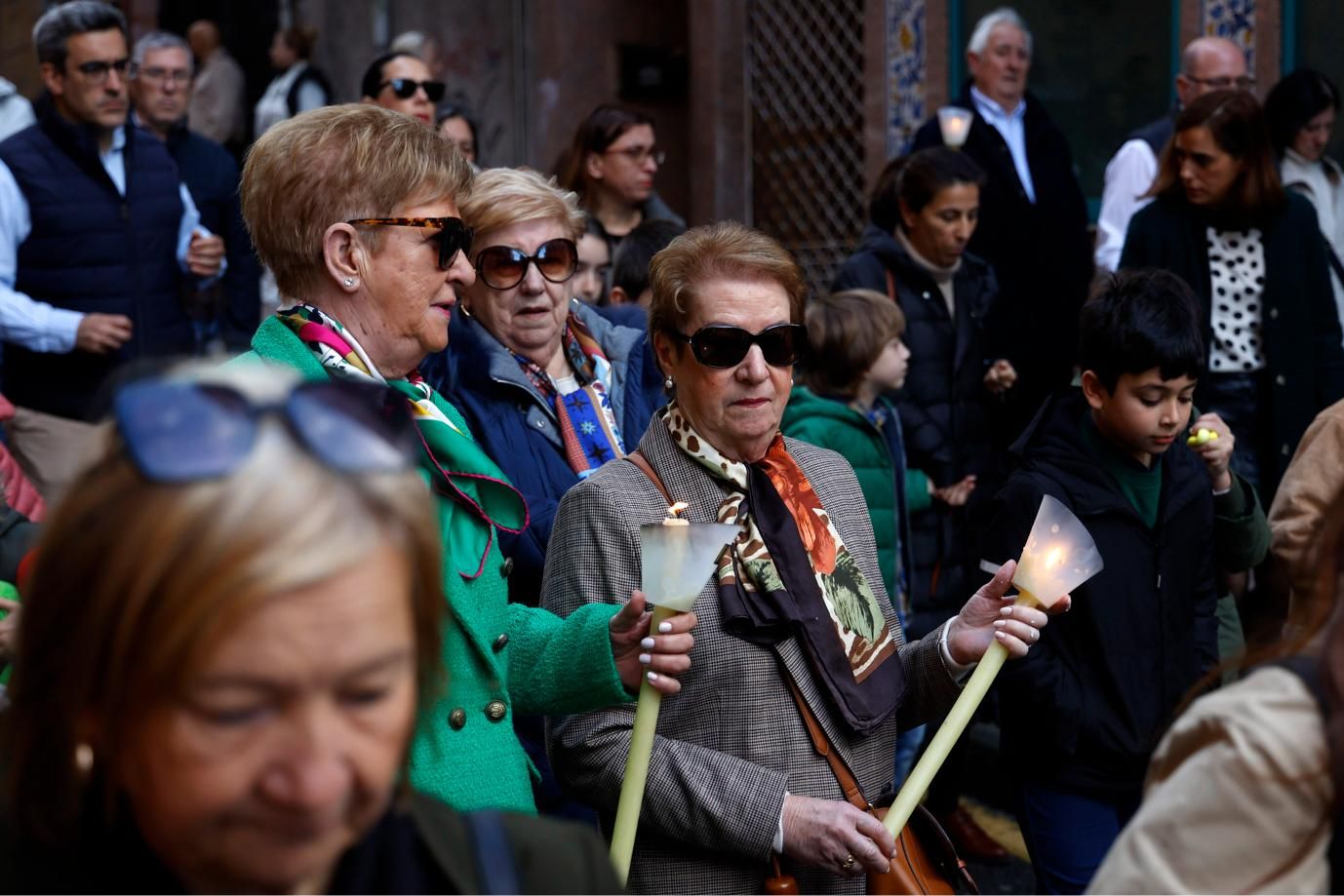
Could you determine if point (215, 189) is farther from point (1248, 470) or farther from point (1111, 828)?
point (1111, 828)

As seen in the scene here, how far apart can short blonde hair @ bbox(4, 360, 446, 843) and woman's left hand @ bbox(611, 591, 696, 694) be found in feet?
3.93

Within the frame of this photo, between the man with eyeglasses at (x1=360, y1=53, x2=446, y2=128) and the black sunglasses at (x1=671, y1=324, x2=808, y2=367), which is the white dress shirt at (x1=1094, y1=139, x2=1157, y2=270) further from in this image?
the black sunglasses at (x1=671, y1=324, x2=808, y2=367)

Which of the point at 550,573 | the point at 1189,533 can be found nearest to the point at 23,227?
the point at 550,573

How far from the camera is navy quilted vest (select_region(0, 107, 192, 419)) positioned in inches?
246

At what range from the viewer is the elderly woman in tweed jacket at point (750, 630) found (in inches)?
118

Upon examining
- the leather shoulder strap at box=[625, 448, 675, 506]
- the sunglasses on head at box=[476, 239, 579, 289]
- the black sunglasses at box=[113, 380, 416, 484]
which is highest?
the sunglasses on head at box=[476, 239, 579, 289]

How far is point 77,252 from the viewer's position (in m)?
6.32

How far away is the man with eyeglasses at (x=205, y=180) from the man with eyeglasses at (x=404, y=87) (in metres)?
0.80

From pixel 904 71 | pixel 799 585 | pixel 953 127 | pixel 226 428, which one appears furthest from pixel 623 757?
pixel 904 71

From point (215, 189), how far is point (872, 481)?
3.71 meters

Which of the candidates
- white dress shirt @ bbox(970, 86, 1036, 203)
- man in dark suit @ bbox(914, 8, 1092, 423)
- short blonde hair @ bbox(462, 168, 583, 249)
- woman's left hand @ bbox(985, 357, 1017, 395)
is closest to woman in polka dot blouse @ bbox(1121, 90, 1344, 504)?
woman's left hand @ bbox(985, 357, 1017, 395)

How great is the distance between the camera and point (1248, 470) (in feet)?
20.1

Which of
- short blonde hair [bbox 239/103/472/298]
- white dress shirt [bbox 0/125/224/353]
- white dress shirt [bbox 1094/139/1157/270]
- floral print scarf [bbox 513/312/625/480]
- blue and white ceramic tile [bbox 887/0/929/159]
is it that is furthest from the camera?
blue and white ceramic tile [bbox 887/0/929/159]

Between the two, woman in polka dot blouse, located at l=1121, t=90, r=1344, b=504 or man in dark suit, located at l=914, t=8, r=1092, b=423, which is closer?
woman in polka dot blouse, located at l=1121, t=90, r=1344, b=504
